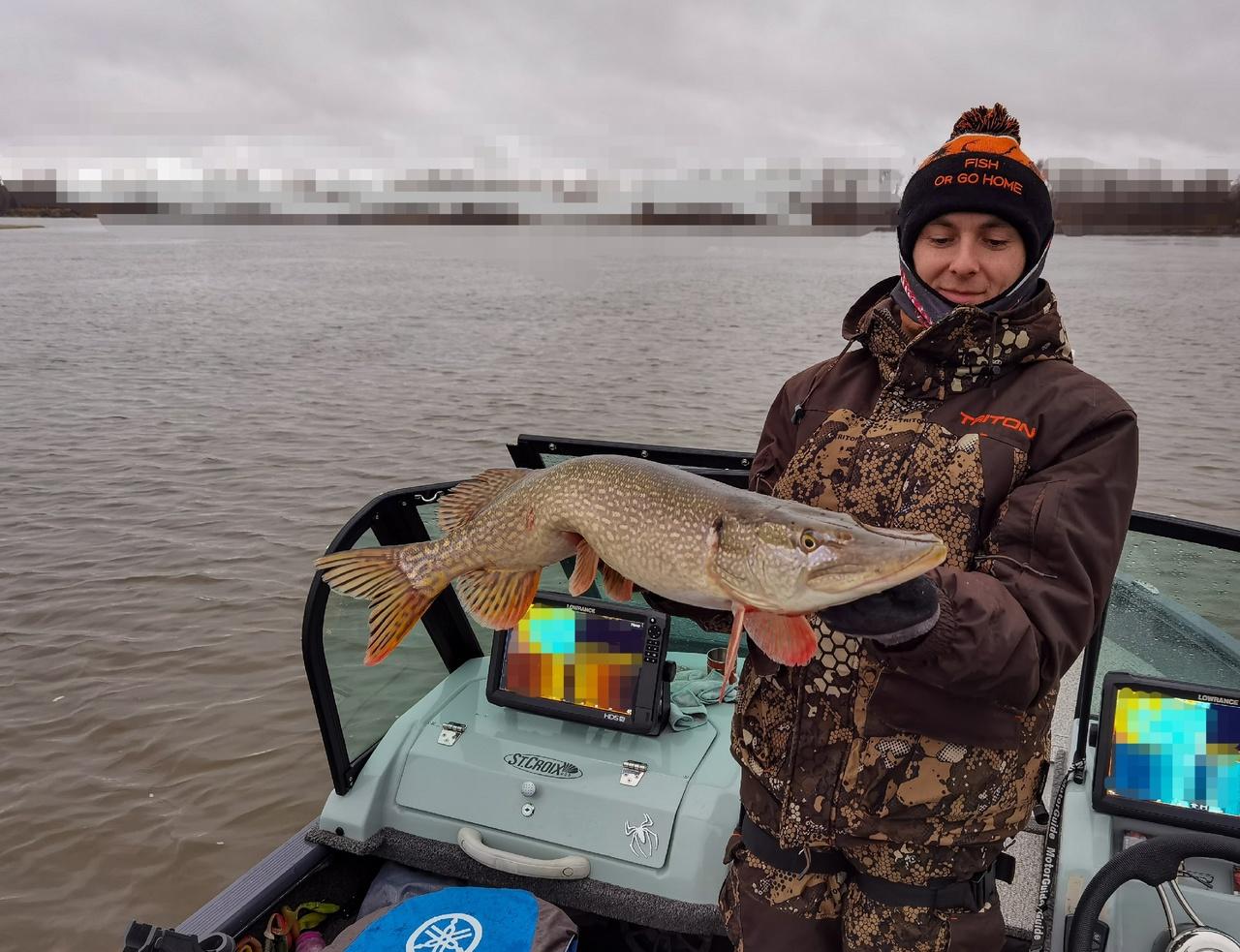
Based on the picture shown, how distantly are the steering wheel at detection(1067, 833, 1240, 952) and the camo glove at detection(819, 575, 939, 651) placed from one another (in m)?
1.10

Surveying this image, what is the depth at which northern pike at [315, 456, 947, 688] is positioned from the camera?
5.80 ft

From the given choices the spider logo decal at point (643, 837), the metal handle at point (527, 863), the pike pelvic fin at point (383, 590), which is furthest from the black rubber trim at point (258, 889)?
the pike pelvic fin at point (383, 590)

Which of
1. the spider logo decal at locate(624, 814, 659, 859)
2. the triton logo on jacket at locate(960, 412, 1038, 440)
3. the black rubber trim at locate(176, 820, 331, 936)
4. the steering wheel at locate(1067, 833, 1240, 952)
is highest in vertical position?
the triton logo on jacket at locate(960, 412, 1038, 440)

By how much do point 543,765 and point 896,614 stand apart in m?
2.17

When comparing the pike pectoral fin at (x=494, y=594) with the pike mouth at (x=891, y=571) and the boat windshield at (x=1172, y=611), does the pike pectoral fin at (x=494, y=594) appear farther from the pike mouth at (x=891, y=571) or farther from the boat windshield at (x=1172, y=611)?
the boat windshield at (x=1172, y=611)

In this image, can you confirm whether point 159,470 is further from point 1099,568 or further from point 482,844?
point 1099,568

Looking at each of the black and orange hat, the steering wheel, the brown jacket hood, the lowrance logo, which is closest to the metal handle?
the lowrance logo

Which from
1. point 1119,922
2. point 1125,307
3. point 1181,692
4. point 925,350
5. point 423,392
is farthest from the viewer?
point 1125,307

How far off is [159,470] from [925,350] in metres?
11.9

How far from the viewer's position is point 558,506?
2309mm

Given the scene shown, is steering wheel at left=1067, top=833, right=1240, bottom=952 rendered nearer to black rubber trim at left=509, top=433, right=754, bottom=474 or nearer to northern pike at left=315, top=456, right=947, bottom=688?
northern pike at left=315, top=456, right=947, bottom=688

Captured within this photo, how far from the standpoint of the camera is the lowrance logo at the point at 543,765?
3451mm

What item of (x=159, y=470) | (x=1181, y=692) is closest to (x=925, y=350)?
(x=1181, y=692)

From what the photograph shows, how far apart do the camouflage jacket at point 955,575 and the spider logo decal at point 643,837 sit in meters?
1.01
